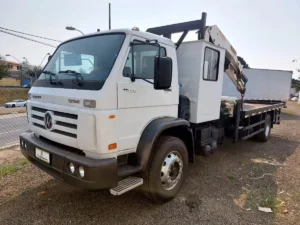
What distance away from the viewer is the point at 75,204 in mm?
3240

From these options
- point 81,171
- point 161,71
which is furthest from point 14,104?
point 161,71

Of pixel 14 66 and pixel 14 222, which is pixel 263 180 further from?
pixel 14 66

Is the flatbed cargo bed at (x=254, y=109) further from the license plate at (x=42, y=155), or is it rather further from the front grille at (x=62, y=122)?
the license plate at (x=42, y=155)

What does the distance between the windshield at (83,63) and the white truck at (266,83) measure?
49.8 ft

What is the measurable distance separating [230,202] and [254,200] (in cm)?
42

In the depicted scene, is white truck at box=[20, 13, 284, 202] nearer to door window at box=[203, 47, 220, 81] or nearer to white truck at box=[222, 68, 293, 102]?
door window at box=[203, 47, 220, 81]

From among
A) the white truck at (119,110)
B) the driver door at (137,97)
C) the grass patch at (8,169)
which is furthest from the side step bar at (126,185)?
the grass patch at (8,169)

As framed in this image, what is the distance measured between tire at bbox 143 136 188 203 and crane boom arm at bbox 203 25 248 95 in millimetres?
2005

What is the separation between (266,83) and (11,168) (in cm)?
1697

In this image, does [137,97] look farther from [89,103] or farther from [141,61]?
[89,103]

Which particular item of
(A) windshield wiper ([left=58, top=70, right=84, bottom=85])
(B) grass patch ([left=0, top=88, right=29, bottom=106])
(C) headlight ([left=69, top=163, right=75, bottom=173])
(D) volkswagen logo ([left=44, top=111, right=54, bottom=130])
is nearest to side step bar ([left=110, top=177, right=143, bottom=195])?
(C) headlight ([left=69, top=163, right=75, bottom=173])

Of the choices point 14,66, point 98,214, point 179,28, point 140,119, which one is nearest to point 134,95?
point 140,119

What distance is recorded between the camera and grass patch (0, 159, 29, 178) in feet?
13.7

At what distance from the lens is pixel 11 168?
4.35 metres
